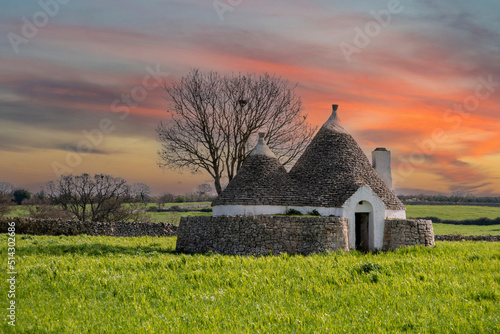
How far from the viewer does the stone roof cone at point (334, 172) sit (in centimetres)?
2270

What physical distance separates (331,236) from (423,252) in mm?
4807

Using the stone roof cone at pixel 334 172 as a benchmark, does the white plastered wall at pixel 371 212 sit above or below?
below

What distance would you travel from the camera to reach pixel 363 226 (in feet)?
76.3

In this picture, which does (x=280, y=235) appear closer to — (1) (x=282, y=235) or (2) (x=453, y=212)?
(1) (x=282, y=235)

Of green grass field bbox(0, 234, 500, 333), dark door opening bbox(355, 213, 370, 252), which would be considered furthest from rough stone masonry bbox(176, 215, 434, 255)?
green grass field bbox(0, 234, 500, 333)

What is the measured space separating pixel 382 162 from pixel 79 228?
22.0 meters

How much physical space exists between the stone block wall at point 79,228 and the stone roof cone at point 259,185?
34.2 ft

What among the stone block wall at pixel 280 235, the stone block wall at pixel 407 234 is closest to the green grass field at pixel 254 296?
the stone block wall at pixel 280 235

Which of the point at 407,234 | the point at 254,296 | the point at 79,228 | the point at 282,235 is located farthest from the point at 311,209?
the point at 79,228

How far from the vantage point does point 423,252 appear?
68.8 feet

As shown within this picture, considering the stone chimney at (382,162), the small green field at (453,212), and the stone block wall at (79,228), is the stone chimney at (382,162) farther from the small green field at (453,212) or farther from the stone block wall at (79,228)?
the small green field at (453,212)

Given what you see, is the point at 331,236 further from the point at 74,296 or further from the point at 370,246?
the point at 74,296

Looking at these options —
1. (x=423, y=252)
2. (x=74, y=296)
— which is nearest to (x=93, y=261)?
(x=74, y=296)

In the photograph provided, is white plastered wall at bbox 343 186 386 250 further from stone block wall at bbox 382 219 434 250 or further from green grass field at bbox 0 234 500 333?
green grass field at bbox 0 234 500 333
